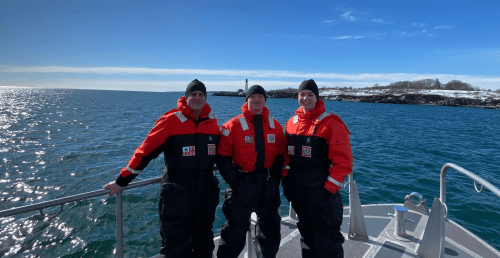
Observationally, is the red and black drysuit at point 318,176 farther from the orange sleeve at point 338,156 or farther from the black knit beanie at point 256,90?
the black knit beanie at point 256,90

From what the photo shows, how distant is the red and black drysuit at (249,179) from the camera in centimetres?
313

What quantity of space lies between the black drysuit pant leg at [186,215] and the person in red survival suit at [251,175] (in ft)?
0.64

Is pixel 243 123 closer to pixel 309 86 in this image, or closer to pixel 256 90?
pixel 256 90

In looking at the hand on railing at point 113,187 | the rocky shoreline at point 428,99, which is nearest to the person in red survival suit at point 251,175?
the hand on railing at point 113,187

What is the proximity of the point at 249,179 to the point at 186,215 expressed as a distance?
0.86 metres

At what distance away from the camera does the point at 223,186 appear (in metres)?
10.8

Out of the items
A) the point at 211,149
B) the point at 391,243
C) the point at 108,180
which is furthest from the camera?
the point at 108,180

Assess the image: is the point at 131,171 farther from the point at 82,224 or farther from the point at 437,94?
the point at 437,94

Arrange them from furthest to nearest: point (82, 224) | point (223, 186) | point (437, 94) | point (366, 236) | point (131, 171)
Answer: point (437, 94), point (223, 186), point (82, 224), point (366, 236), point (131, 171)

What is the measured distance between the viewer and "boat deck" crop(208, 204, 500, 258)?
12.1 ft

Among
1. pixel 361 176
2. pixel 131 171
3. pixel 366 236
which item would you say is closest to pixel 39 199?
pixel 131 171

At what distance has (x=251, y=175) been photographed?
317cm

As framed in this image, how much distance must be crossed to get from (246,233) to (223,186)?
25.1 ft

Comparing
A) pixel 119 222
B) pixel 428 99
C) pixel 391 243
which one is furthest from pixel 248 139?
pixel 428 99
